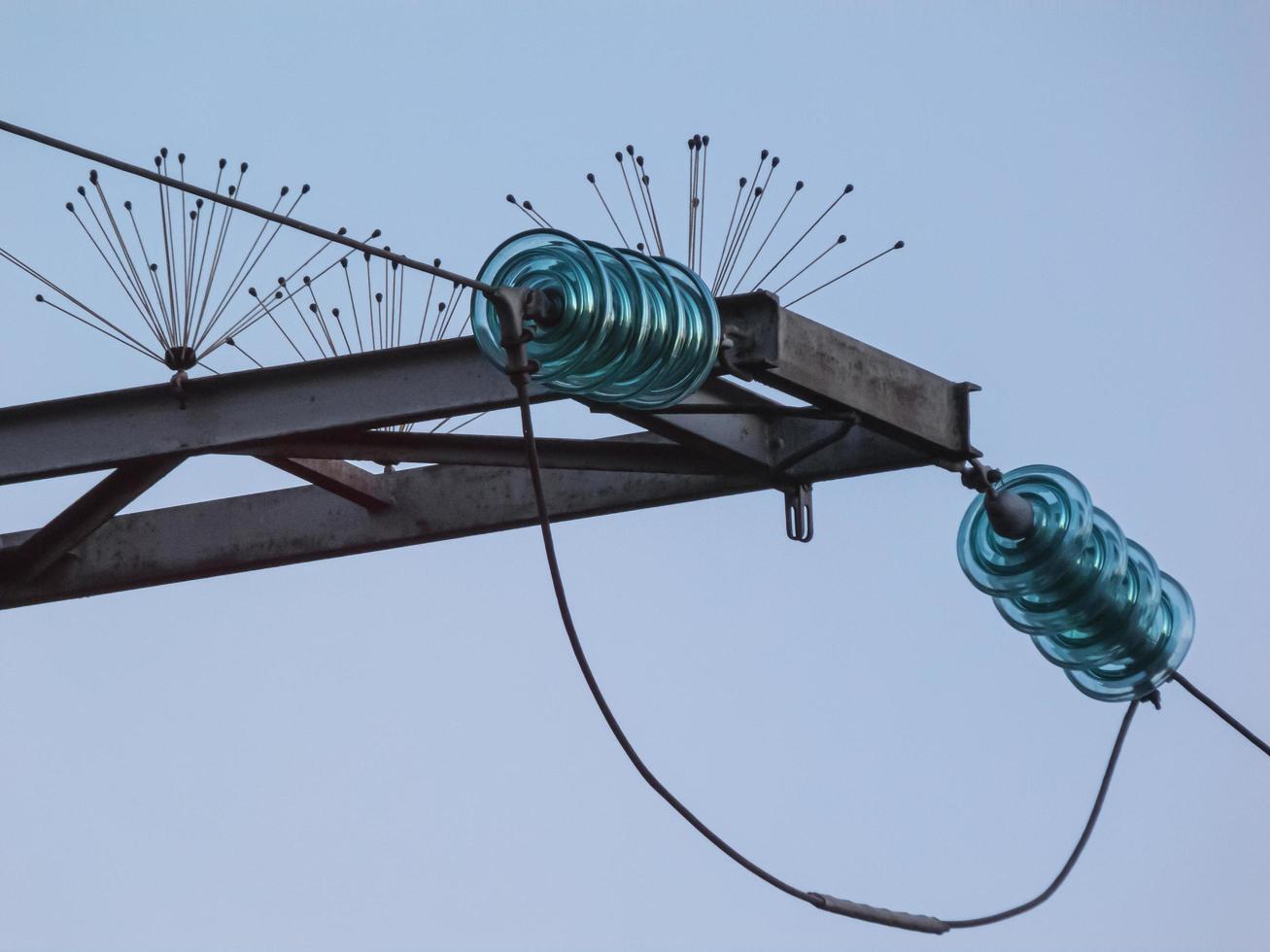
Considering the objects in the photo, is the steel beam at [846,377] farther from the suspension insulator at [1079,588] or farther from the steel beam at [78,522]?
the steel beam at [78,522]

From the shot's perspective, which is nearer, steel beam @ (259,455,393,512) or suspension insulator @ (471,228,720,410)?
suspension insulator @ (471,228,720,410)

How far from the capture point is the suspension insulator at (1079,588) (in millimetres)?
8875

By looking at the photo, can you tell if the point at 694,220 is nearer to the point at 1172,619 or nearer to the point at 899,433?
the point at 899,433

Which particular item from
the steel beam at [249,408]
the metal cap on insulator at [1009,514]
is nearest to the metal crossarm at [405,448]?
the steel beam at [249,408]

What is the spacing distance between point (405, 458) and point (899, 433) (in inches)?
69.3

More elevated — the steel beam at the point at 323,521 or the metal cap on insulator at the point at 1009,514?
the steel beam at the point at 323,521

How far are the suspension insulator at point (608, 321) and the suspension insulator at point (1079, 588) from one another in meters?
1.39

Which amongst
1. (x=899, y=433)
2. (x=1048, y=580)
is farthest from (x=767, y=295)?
(x=1048, y=580)

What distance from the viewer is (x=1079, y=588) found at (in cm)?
897

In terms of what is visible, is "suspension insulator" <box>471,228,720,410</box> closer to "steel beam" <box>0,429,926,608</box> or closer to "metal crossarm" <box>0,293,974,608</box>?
"metal crossarm" <box>0,293,974,608</box>

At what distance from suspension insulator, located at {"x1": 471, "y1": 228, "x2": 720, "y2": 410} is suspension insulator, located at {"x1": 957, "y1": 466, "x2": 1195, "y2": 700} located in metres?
1.39

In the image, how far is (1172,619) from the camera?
9.47 metres

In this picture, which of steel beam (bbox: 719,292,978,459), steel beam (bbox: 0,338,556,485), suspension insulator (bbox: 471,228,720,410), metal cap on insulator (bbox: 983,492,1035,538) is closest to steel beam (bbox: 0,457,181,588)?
steel beam (bbox: 0,338,556,485)

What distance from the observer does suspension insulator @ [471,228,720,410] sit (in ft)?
24.6
